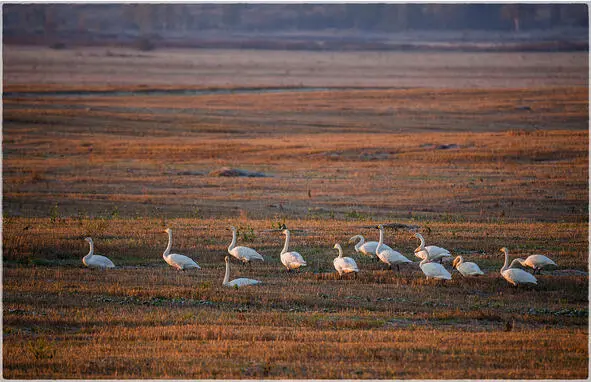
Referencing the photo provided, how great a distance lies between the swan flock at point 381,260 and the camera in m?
18.0

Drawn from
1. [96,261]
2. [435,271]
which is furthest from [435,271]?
[96,261]

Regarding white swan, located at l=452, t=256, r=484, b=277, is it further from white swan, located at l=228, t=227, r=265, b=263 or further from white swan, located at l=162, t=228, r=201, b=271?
white swan, located at l=162, t=228, r=201, b=271

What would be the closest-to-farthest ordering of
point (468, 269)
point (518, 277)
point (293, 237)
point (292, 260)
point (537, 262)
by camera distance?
1. point (518, 277)
2. point (468, 269)
3. point (537, 262)
4. point (292, 260)
5. point (293, 237)

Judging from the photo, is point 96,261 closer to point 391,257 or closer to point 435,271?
point 391,257

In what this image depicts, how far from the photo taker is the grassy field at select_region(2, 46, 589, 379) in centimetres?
1305

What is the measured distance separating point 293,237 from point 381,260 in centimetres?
411

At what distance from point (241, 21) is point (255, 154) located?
133034 millimetres

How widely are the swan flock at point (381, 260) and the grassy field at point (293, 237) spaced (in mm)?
283

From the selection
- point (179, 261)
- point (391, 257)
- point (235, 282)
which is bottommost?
point (235, 282)

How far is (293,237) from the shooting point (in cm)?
2397

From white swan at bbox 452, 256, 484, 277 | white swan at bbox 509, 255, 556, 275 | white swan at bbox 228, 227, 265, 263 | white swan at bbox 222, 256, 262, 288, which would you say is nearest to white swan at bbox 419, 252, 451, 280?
white swan at bbox 452, 256, 484, 277

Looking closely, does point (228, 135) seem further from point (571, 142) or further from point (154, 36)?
point (154, 36)

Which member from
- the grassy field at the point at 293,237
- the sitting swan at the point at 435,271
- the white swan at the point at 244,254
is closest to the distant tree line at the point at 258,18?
the grassy field at the point at 293,237

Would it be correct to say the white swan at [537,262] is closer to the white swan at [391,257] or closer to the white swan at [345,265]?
the white swan at [391,257]
